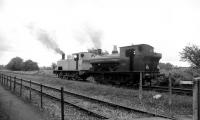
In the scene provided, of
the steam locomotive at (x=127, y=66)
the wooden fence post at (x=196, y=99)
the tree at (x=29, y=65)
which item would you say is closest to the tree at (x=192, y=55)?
the steam locomotive at (x=127, y=66)

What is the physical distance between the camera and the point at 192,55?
17391mm

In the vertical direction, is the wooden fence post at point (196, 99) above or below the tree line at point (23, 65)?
below

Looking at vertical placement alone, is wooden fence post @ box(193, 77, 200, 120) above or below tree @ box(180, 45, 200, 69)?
below

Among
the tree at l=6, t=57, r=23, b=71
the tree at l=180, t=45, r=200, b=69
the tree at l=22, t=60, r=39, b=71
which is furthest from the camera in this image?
the tree at l=6, t=57, r=23, b=71

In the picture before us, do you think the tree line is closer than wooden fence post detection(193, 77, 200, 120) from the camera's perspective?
No

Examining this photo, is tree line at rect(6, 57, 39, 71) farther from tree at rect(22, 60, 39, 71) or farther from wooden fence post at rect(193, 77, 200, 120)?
wooden fence post at rect(193, 77, 200, 120)

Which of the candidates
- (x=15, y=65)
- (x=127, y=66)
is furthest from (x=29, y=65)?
(x=127, y=66)

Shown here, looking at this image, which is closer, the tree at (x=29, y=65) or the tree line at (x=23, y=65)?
the tree at (x=29, y=65)

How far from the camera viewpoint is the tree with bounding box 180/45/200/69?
17062mm

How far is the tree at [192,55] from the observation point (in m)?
17.1

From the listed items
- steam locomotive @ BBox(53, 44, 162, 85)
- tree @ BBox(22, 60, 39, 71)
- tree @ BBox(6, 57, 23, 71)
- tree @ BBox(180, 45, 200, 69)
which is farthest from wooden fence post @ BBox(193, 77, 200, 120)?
tree @ BBox(6, 57, 23, 71)

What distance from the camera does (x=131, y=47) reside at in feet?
49.6

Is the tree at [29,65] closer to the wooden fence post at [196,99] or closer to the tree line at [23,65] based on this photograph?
the tree line at [23,65]

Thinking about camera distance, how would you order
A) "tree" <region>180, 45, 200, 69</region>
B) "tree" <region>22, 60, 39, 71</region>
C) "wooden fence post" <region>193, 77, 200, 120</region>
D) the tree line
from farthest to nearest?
the tree line < "tree" <region>22, 60, 39, 71</region> < "tree" <region>180, 45, 200, 69</region> < "wooden fence post" <region>193, 77, 200, 120</region>
